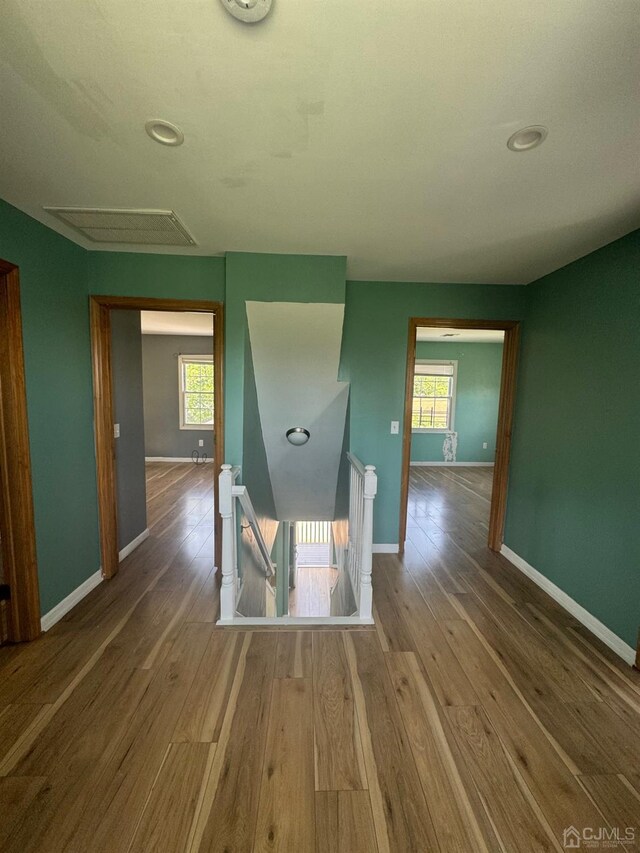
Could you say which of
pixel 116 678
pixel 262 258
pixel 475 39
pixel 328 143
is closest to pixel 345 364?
pixel 262 258

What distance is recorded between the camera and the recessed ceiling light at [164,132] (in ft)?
3.78

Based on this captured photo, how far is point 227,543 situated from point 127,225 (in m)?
2.01

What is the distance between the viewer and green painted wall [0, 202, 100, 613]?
6.08 ft

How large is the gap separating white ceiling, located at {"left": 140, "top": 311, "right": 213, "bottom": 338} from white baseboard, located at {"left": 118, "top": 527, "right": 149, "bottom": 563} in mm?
2857

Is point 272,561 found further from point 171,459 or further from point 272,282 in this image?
point 171,459

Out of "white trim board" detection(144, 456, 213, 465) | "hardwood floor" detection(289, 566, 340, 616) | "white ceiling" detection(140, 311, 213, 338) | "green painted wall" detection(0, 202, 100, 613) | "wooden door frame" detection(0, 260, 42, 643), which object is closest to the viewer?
"wooden door frame" detection(0, 260, 42, 643)

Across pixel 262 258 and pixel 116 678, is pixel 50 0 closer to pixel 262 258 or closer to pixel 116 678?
pixel 262 258

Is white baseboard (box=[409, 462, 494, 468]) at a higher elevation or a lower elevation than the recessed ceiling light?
lower

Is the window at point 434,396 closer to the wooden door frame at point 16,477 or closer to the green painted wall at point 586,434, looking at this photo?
the green painted wall at point 586,434

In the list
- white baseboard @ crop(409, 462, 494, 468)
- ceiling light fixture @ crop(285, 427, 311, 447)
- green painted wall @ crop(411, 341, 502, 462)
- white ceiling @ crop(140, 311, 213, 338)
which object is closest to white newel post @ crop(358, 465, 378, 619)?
ceiling light fixture @ crop(285, 427, 311, 447)

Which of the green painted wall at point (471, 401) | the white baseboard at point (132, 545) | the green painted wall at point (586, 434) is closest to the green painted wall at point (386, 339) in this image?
the green painted wall at point (586, 434)

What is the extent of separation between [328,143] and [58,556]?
2.72m

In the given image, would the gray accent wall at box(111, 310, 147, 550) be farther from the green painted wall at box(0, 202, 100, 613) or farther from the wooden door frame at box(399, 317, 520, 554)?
the wooden door frame at box(399, 317, 520, 554)

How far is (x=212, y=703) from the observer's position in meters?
1.52
